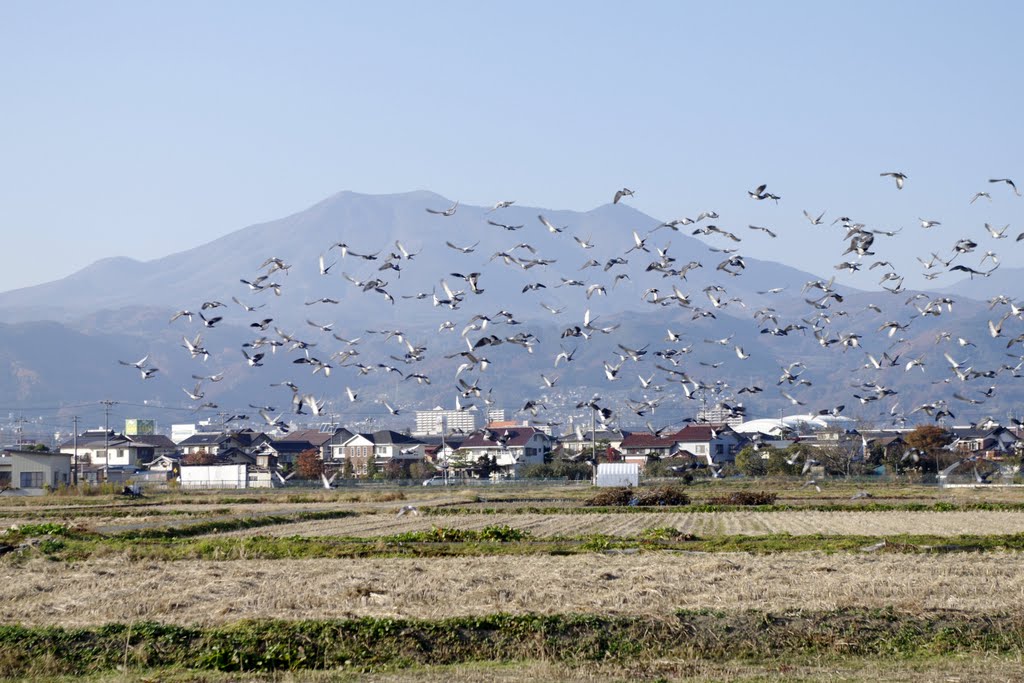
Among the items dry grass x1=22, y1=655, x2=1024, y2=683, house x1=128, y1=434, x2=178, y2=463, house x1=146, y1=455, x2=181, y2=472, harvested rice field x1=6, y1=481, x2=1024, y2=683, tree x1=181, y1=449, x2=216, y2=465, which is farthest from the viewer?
house x1=128, y1=434, x2=178, y2=463

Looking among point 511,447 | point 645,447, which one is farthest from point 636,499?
point 511,447

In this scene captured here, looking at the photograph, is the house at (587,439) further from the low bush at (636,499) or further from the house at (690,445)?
the low bush at (636,499)

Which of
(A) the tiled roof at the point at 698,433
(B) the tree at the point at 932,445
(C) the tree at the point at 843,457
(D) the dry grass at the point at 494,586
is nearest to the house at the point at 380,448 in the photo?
(A) the tiled roof at the point at 698,433

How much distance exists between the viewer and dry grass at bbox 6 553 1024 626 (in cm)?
1858

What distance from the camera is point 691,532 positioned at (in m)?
35.0

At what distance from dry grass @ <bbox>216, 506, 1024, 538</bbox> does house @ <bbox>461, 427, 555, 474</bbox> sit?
222 feet

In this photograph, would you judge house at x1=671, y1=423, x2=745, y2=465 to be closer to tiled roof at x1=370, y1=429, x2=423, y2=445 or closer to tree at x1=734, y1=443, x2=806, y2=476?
tree at x1=734, y1=443, x2=806, y2=476

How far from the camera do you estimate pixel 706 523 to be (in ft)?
131

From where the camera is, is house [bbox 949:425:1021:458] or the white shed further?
house [bbox 949:425:1021:458]

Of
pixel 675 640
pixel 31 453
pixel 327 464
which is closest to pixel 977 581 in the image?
pixel 675 640

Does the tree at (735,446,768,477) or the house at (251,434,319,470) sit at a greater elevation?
the house at (251,434,319,470)

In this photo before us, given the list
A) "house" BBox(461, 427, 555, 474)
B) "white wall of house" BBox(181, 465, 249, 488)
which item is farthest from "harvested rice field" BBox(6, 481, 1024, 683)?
"house" BBox(461, 427, 555, 474)

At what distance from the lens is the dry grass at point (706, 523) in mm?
35038

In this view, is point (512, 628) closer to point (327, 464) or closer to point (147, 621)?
point (147, 621)
